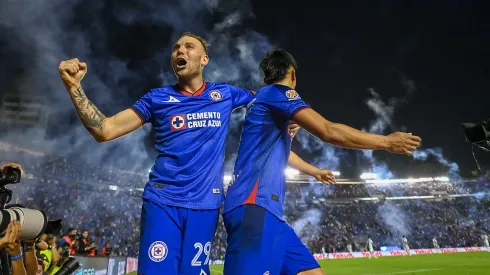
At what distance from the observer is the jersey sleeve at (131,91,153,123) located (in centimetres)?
352

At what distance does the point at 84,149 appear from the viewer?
58188 mm

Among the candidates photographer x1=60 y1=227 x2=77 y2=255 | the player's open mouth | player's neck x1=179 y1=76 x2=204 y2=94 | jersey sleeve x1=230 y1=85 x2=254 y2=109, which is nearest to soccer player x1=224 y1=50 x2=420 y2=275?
jersey sleeve x1=230 y1=85 x2=254 y2=109

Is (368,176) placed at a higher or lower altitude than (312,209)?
higher

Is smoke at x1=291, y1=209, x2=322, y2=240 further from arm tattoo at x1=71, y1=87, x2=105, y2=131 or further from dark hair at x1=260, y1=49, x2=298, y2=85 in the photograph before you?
arm tattoo at x1=71, y1=87, x2=105, y2=131

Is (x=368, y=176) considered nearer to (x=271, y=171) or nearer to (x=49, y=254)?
(x=49, y=254)

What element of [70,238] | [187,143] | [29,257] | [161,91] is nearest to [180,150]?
[187,143]

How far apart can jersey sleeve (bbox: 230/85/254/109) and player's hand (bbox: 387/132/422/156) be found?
5.51ft

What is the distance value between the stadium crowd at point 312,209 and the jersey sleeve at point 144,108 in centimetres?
2882

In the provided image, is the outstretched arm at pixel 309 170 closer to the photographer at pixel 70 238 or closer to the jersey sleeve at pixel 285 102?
the jersey sleeve at pixel 285 102

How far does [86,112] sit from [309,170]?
2477mm

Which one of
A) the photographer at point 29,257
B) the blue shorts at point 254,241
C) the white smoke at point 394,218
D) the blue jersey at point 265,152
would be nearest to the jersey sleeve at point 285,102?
the blue jersey at point 265,152

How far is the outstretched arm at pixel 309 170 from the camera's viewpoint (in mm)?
4160

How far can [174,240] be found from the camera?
3031 mm

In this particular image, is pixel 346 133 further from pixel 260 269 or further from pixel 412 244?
pixel 412 244
